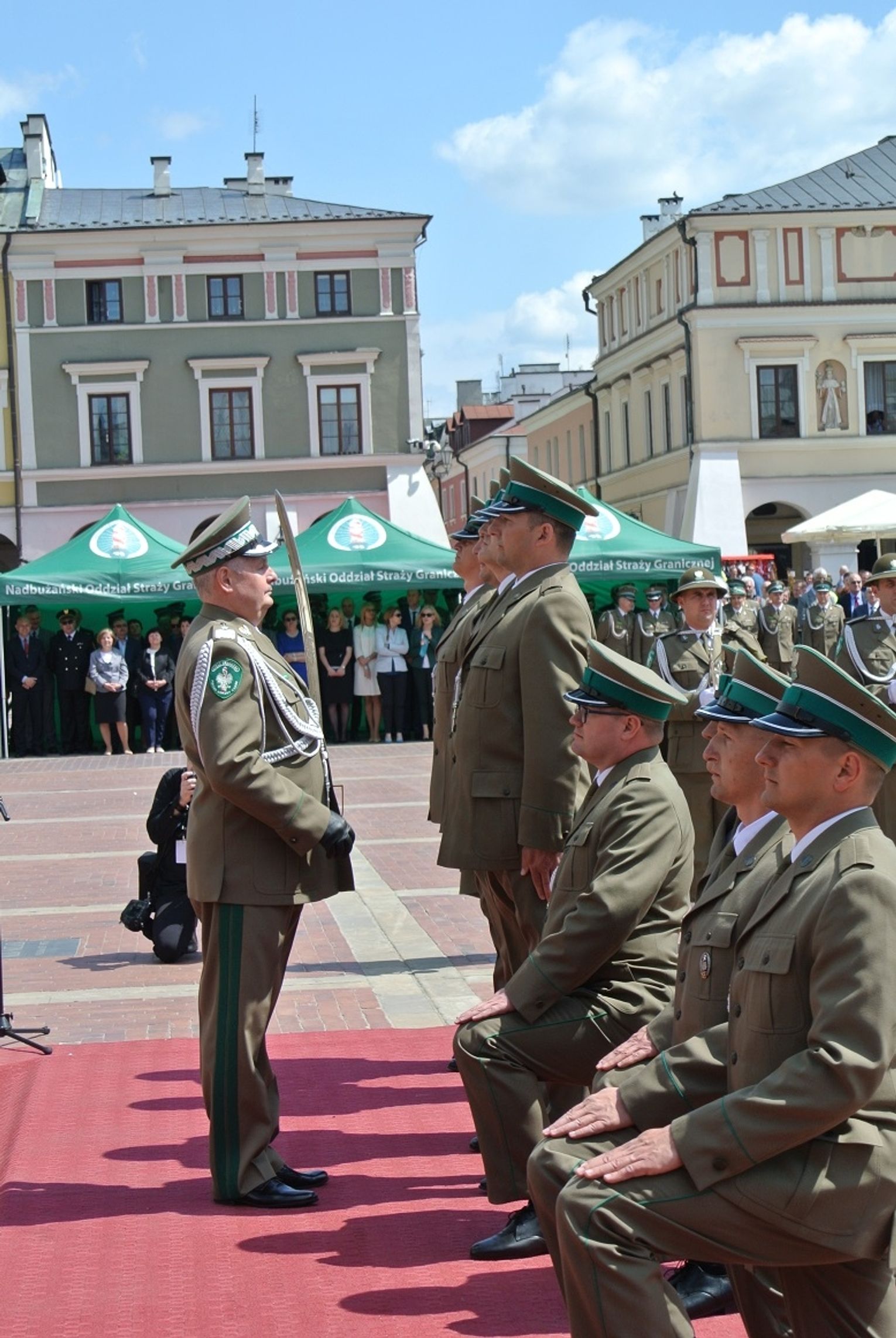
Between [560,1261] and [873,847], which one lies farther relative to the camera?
[560,1261]

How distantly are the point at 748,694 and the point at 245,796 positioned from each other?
6.25ft

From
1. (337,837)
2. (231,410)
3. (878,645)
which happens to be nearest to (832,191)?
(231,410)

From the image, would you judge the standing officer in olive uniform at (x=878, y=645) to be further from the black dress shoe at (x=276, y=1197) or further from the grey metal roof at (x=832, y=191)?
the grey metal roof at (x=832, y=191)

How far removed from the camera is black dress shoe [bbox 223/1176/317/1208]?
588 centimetres

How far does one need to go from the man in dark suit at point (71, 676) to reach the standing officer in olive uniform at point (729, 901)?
68.9ft

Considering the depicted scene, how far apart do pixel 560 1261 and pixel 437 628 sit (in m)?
22.7

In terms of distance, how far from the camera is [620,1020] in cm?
507

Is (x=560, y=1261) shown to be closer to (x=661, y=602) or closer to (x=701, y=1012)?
(x=701, y=1012)

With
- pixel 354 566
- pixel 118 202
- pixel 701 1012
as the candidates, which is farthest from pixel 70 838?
pixel 118 202

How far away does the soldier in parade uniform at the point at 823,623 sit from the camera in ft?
89.9

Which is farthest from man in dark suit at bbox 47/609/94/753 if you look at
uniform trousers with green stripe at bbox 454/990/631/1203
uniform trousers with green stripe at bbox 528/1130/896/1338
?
uniform trousers with green stripe at bbox 528/1130/896/1338

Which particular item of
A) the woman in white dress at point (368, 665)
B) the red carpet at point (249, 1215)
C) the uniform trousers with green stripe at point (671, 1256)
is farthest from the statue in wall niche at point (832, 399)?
the uniform trousers with green stripe at point (671, 1256)

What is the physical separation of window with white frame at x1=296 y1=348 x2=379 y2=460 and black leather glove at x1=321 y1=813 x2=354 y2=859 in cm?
4293

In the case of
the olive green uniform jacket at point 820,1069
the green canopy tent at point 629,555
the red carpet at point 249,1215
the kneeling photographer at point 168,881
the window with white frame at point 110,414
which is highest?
the window with white frame at point 110,414
